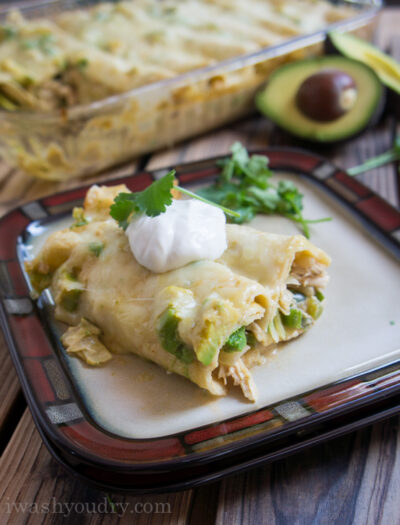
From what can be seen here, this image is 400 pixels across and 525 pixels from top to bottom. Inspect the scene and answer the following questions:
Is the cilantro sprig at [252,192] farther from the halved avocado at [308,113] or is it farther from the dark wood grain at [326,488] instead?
the dark wood grain at [326,488]

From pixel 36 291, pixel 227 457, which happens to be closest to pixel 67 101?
pixel 36 291

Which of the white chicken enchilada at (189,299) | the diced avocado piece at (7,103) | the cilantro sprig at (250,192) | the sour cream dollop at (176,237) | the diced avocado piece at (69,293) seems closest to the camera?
the white chicken enchilada at (189,299)

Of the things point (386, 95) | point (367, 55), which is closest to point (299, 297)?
point (386, 95)

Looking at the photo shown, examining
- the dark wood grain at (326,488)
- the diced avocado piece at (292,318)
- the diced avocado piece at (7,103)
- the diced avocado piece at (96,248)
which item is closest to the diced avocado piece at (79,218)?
the diced avocado piece at (96,248)

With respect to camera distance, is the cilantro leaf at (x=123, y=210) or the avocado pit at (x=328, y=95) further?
the avocado pit at (x=328, y=95)

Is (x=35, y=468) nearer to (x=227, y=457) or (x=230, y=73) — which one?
(x=227, y=457)
